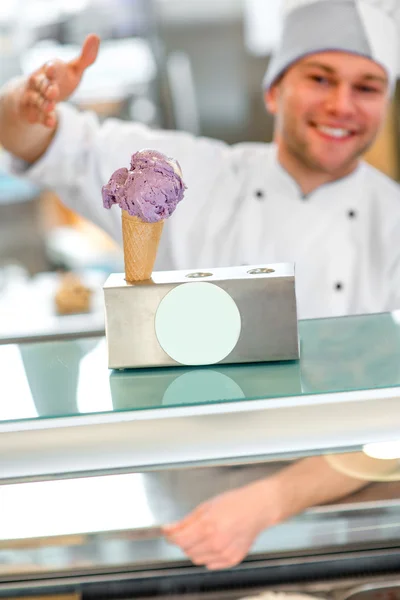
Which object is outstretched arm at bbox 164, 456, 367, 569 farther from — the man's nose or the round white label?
the man's nose

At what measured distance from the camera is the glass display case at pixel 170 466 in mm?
988

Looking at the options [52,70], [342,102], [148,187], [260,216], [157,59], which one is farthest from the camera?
[157,59]

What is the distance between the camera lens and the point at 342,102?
1882 millimetres

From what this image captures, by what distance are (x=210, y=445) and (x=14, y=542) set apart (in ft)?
0.89

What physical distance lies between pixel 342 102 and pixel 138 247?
93 centimetres

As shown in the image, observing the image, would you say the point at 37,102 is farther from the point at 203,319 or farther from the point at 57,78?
the point at 203,319

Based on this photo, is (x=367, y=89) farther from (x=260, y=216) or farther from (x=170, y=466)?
(x=170, y=466)

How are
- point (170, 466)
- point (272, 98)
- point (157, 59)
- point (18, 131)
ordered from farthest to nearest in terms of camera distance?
point (157, 59), point (272, 98), point (18, 131), point (170, 466)

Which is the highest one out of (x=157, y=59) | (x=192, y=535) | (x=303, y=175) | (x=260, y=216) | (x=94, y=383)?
(x=157, y=59)

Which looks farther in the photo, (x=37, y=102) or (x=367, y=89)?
(x=367, y=89)

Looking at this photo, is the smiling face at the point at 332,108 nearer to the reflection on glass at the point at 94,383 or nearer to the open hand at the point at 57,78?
the open hand at the point at 57,78

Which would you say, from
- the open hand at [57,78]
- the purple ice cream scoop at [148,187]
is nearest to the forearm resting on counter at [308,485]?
the purple ice cream scoop at [148,187]

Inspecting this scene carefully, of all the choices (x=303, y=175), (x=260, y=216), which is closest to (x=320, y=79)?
(x=303, y=175)

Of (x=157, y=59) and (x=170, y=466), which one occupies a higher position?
(x=157, y=59)
